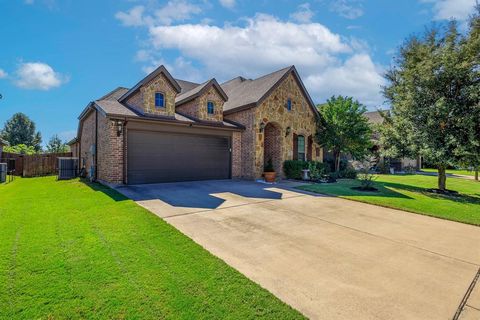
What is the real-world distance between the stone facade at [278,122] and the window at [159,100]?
4512mm

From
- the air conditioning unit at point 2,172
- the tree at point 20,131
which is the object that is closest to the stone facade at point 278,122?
the air conditioning unit at point 2,172

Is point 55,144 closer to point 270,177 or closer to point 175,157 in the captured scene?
point 175,157

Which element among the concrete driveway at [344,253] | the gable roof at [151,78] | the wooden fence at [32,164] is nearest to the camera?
the concrete driveway at [344,253]

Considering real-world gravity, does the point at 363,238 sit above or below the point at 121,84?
below

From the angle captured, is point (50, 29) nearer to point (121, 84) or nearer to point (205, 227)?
point (121, 84)

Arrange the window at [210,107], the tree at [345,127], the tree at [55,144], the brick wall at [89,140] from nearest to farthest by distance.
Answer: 1. the brick wall at [89,140]
2. the window at [210,107]
3. the tree at [345,127]
4. the tree at [55,144]

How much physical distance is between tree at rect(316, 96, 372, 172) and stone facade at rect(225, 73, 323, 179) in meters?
0.94

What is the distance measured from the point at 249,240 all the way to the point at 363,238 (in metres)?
2.34

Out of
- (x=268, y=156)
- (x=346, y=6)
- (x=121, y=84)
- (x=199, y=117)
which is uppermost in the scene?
(x=346, y=6)

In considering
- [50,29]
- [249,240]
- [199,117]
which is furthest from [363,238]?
[50,29]

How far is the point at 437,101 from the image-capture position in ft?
32.8

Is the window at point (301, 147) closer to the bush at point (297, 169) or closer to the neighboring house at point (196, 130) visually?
the neighboring house at point (196, 130)

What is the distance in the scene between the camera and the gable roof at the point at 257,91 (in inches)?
526

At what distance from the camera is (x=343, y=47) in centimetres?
1308
